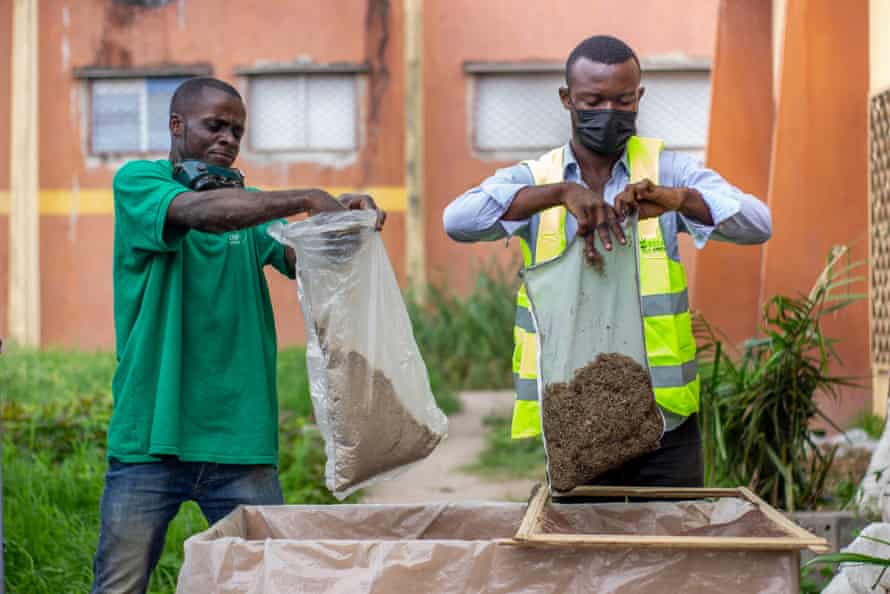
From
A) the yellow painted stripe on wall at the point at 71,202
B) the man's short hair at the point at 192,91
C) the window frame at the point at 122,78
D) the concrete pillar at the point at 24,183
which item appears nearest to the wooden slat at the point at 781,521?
the man's short hair at the point at 192,91

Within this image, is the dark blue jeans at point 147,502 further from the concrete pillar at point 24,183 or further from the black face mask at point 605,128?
the concrete pillar at point 24,183

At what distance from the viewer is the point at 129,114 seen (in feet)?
38.9

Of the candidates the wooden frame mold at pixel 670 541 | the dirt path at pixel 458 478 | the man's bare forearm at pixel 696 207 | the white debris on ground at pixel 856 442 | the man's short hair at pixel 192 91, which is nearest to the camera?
the wooden frame mold at pixel 670 541

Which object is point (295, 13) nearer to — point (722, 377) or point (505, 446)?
point (505, 446)

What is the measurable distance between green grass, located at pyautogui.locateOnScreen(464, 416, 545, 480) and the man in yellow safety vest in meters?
3.74

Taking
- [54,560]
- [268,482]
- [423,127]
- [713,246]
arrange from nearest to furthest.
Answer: [268,482] → [54,560] → [713,246] → [423,127]

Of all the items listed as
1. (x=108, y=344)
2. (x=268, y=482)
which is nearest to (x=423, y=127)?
(x=108, y=344)

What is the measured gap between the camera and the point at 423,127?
449 inches

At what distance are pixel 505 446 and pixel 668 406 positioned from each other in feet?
15.4

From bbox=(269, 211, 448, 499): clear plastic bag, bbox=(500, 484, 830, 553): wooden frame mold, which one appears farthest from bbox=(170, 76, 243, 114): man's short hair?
bbox=(500, 484, 830, 553): wooden frame mold

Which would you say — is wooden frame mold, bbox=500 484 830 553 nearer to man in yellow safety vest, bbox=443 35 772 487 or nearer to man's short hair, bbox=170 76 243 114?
man in yellow safety vest, bbox=443 35 772 487

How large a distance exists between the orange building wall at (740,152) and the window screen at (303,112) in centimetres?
528

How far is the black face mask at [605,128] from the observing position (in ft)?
8.86

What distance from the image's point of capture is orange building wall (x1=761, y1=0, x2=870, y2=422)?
616cm
